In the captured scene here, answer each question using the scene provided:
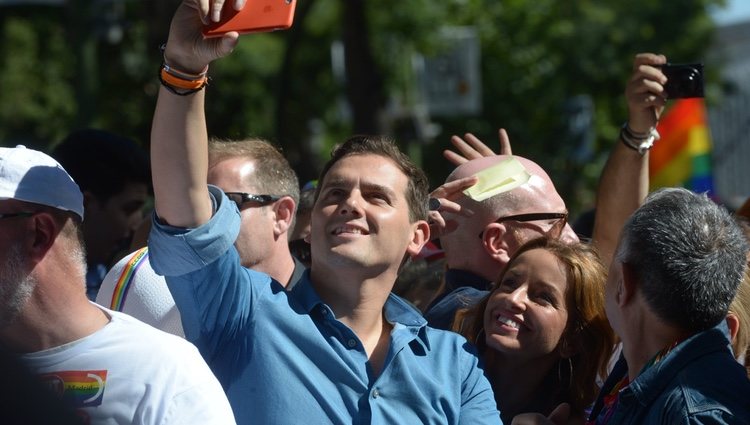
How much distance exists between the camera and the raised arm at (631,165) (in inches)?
173

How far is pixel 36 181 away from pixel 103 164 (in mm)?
2326

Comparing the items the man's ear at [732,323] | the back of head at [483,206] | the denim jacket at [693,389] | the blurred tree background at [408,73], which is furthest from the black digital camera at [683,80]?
the blurred tree background at [408,73]

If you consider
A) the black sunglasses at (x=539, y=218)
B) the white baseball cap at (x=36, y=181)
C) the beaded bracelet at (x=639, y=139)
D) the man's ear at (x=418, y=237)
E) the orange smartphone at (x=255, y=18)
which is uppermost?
the orange smartphone at (x=255, y=18)

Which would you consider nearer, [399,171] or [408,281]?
[399,171]

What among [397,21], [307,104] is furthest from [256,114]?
[397,21]

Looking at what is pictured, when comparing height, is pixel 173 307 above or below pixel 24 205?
below

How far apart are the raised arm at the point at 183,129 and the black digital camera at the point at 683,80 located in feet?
7.36

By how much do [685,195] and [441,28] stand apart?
2195 centimetres

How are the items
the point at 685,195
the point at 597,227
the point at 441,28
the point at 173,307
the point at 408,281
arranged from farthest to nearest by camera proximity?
the point at 441,28, the point at 408,281, the point at 597,227, the point at 173,307, the point at 685,195

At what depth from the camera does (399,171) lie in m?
3.35

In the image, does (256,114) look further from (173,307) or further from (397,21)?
(173,307)

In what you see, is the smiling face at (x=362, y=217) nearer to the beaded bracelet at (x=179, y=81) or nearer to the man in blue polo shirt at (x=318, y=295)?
the man in blue polo shirt at (x=318, y=295)

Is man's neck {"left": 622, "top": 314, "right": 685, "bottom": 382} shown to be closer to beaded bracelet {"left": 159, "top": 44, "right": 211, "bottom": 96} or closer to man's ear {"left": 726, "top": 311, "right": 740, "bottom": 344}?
man's ear {"left": 726, "top": 311, "right": 740, "bottom": 344}

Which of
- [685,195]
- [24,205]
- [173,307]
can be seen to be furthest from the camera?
[173,307]
